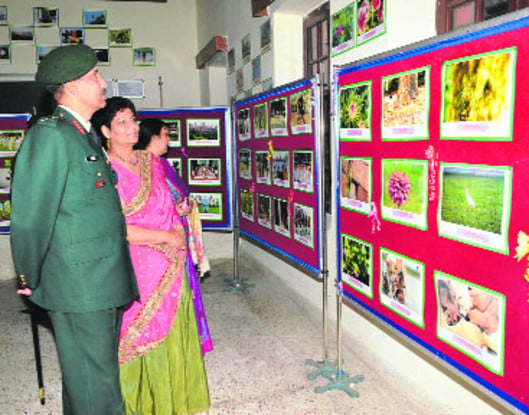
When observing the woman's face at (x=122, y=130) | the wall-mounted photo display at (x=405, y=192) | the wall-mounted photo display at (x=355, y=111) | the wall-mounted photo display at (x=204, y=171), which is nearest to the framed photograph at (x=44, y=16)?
the wall-mounted photo display at (x=204, y=171)

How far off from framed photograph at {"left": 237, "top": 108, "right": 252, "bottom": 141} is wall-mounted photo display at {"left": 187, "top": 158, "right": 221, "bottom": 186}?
1.77ft

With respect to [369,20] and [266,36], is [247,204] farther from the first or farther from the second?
[369,20]

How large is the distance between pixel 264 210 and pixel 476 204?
1797mm

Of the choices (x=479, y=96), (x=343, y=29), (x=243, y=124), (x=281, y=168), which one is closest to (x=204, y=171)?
(x=243, y=124)

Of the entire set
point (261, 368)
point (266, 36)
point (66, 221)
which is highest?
point (266, 36)

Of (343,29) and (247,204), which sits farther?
(247,204)

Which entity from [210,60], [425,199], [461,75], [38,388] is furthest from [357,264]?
[210,60]

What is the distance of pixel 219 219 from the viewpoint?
146 inches

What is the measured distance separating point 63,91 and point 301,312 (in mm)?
2214

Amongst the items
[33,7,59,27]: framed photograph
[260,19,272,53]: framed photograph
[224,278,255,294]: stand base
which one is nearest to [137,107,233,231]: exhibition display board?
[224,278,255,294]: stand base

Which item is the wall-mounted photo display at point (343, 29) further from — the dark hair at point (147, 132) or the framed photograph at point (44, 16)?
the framed photograph at point (44, 16)

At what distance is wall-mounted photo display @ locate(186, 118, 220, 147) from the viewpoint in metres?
3.61

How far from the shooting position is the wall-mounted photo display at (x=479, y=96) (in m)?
1.05

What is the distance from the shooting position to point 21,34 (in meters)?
5.29
